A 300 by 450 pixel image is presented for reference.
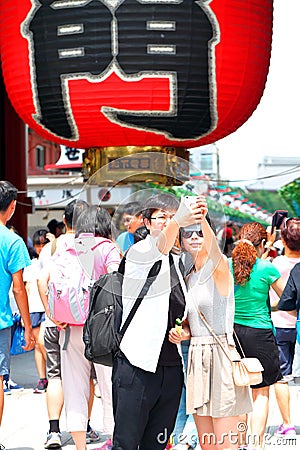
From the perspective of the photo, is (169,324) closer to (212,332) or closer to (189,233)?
(212,332)

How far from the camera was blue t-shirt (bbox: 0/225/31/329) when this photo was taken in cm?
455

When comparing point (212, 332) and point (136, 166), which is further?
point (136, 166)

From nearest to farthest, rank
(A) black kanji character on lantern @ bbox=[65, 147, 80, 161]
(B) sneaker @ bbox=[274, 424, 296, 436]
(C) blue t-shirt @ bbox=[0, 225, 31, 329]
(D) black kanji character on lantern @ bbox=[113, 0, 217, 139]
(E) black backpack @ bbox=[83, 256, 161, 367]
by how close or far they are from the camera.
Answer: (E) black backpack @ bbox=[83, 256, 161, 367], (C) blue t-shirt @ bbox=[0, 225, 31, 329], (B) sneaker @ bbox=[274, 424, 296, 436], (D) black kanji character on lantern @ bbox=[113, 0, 217, 139], (A) black kanji character on lantern @ bbox=[65, 147, 80, 161]

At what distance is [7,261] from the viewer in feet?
15.0

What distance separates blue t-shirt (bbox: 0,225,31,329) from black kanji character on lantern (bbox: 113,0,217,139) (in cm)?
A: 148

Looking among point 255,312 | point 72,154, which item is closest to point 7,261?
point 255,312

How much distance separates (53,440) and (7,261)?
3.92ft

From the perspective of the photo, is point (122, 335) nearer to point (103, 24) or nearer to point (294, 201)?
point (103, 24)

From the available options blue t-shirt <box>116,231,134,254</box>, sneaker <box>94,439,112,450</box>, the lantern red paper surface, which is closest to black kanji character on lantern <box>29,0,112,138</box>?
the lantern red paper surface

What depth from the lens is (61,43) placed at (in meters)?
5.49

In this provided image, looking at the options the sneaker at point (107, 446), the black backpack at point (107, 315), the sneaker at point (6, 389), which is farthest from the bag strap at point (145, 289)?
the sneaker at point (6, 389)

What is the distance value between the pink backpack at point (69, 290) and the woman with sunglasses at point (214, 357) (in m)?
0.85

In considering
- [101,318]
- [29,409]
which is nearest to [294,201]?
[29,409]

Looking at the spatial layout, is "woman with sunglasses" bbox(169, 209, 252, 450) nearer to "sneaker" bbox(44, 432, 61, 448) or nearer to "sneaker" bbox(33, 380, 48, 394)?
"sneaker" bbox(44, 432, 61, 448)
